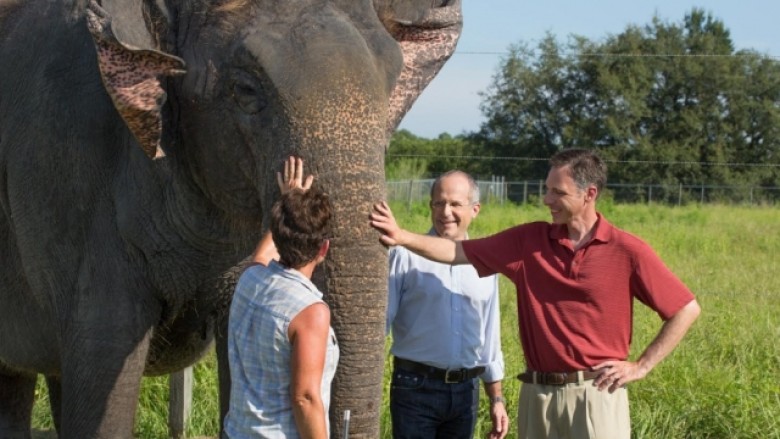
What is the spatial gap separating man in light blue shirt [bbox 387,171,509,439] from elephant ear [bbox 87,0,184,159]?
134 centimetres

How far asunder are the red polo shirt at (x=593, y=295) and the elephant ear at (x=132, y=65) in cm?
144

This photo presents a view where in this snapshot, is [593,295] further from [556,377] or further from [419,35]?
[419,35]

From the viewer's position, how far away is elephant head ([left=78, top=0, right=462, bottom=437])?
3.40m

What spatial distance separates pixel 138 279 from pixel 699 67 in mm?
44959

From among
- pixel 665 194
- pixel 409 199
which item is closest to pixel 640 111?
pixel 665 194

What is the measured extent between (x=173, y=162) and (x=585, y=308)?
1501mm

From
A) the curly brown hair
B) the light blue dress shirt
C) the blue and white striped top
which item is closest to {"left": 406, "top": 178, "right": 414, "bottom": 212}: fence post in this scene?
the light blue dress shirt

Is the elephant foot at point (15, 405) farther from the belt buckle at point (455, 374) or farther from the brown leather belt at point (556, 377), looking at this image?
the brown leather belt at point (556, 377)

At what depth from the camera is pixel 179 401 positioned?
6.77 meters

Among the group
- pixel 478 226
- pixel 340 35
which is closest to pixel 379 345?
pixel 340 35

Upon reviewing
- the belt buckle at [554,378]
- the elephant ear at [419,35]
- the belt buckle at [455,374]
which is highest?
the elephant ear at [419,35]

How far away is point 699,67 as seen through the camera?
4716 centimetres

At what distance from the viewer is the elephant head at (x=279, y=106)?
3396 mm

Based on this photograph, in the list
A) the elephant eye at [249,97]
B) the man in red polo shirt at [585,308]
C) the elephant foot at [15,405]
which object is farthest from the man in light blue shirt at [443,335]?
the elephant foot at [15,405]
